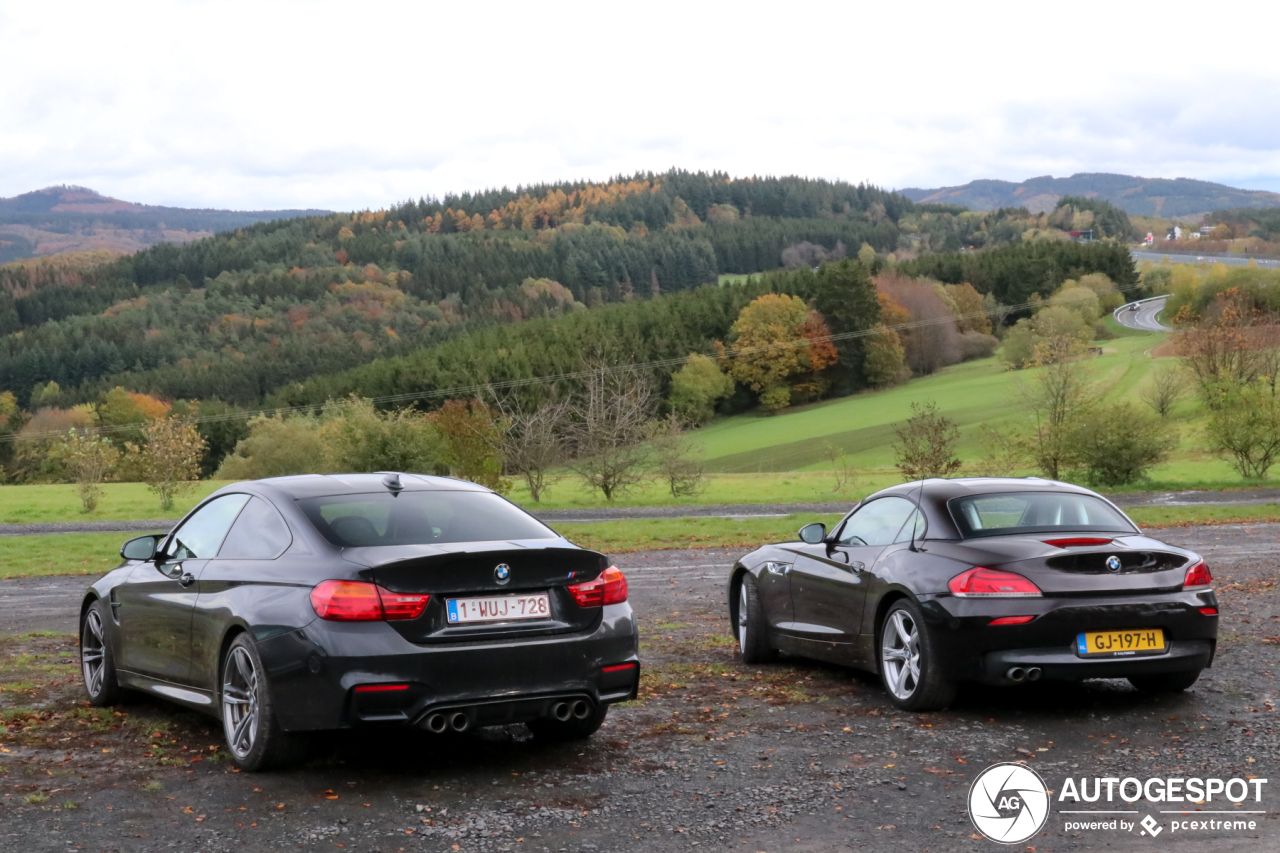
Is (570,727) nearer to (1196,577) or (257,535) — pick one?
(257,535)

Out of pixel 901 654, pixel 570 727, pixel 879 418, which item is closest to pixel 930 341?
pixel 879 418

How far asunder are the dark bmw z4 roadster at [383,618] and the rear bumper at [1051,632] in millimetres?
2083

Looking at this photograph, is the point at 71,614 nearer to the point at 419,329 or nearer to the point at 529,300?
the point at 419,329

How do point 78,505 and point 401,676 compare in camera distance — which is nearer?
point 401,676

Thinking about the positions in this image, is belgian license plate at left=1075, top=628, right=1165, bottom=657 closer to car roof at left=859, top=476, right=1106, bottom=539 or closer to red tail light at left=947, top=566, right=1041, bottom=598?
red tail light at left=947, top=566, right=1041, bottom=598

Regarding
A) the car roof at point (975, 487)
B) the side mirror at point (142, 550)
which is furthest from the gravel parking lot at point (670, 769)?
the car roof at point (975, 487)

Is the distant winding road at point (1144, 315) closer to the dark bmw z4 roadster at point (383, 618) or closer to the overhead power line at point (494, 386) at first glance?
the overhead power line at point (494, 386)

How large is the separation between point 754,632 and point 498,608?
12.9 ft

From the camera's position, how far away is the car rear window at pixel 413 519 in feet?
21.3

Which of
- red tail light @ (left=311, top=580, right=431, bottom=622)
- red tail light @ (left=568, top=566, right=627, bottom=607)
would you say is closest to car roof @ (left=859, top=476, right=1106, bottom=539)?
A: red tail light @ (left=568, top=566, right=627, bottom=607)

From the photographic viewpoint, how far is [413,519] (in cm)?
673

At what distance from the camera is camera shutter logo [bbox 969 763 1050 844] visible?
17.4 feet

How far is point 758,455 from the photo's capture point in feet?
238

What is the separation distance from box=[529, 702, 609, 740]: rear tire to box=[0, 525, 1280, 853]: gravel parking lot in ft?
0.31
